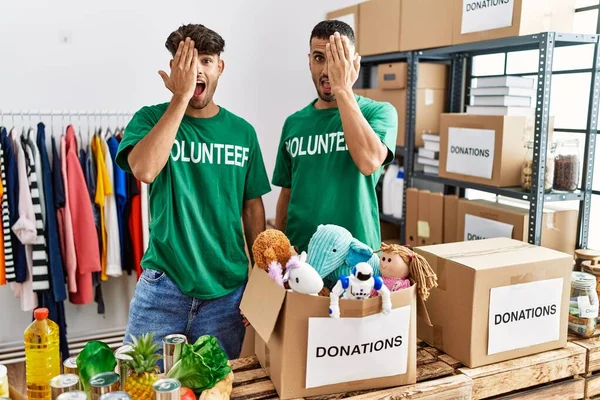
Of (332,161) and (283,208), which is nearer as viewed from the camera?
(332,161)

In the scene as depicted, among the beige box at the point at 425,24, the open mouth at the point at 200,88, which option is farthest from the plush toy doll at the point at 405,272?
the beige box at the point at 425,24

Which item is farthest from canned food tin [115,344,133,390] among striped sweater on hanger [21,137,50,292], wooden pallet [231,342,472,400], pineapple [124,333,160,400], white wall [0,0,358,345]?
white wall [0,0,358,345]

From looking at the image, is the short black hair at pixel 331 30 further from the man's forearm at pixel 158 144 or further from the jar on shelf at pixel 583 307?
the jar on shelf at pixel 583 307

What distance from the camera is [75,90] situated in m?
3.28

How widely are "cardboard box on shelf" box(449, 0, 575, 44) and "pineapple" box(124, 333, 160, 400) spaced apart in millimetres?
1951

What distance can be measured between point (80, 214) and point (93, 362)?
209 centimetres

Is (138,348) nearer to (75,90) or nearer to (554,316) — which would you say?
(554,316)

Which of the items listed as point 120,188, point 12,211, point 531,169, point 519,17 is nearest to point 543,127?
point 531,169

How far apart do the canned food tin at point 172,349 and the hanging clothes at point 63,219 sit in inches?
78.8

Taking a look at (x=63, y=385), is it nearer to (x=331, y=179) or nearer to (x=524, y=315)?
(x=331, y=179)

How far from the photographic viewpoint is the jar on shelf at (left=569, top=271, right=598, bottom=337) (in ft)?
5.40

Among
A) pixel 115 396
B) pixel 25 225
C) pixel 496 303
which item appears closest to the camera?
pixel 115 396

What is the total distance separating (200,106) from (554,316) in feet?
3.89

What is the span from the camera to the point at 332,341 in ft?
3.90
